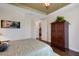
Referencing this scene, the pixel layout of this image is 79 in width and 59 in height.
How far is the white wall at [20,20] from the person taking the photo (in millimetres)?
1534

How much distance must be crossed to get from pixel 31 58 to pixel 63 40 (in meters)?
0.93

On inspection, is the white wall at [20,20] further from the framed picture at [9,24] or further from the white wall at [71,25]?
the white wall at [71,25]

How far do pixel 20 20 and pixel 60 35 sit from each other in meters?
0.86

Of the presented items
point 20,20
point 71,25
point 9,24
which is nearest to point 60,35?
point 71,25

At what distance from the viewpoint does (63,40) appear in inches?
67.7

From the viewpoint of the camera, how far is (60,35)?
70.6 inches

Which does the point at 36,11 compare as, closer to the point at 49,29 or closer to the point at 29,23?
the point at 29,23

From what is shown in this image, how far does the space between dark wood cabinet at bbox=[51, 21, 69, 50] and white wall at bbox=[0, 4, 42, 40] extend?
39cm

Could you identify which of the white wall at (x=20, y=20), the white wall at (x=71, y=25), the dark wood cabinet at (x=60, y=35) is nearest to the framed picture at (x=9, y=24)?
the white wall at (x=20, y=20)

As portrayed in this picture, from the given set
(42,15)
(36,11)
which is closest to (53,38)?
(42,15)

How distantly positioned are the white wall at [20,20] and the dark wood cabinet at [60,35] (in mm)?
393

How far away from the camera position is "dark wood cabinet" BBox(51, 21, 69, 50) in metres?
1.70

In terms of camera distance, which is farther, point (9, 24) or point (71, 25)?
point (71, 25)

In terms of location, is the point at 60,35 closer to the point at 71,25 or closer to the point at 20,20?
the point at 71,25
